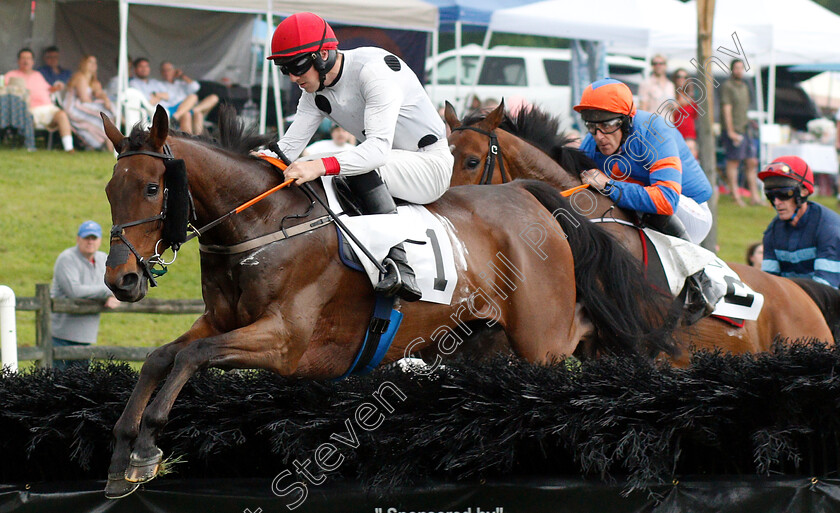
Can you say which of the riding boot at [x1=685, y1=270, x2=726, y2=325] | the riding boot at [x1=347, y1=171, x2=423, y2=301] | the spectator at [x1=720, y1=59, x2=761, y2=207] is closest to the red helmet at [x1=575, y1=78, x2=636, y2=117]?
the riding boot at [x1=685, y1=270, x2=726, y2=325]

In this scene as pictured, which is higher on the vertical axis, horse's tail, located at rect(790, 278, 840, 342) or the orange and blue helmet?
the orange and blue helmet

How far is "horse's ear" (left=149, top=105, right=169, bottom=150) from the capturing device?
379 centimetres

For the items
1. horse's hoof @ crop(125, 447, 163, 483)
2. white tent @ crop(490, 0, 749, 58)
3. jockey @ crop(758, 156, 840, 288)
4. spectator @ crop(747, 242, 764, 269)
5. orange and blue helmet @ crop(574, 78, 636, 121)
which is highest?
white tent @ crop(490, 0, 749, 58)

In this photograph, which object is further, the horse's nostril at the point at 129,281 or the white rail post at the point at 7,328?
the white rail post at the point at 7,328

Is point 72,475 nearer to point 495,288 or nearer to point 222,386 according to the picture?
point 222,386

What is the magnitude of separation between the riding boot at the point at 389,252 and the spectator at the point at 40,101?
9.42 meters

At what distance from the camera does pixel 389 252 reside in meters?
4.34

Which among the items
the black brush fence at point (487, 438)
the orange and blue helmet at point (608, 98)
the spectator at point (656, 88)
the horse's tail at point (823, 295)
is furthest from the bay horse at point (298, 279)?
the spectator at point (656, 88)

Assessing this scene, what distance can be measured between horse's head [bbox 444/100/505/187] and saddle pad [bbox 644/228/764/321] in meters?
0.98

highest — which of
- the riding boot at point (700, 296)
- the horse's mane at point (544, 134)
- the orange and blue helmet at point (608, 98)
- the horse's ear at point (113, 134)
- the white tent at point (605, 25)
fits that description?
the white tent at point (605, 25)

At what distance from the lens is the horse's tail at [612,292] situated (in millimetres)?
5133

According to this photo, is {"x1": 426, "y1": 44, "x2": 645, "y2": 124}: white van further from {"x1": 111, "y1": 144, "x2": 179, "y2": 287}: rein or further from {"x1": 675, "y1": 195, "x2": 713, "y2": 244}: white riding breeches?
{"x1": 111, "y1": 144, "x2": 179, "y2": 287}: rein

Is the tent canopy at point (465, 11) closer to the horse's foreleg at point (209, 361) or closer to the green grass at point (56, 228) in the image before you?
the green grass at point (56, 228)

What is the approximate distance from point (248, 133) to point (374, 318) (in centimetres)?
106
